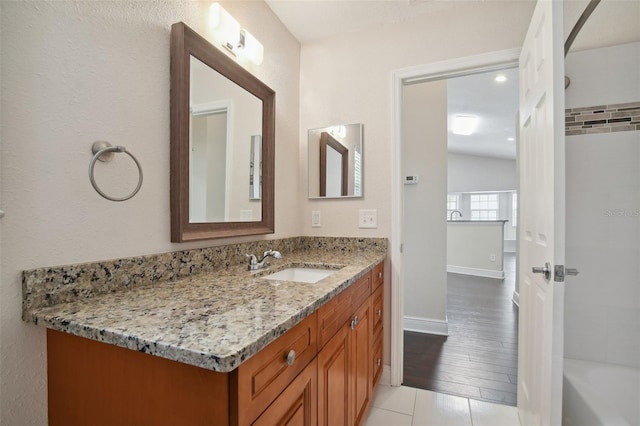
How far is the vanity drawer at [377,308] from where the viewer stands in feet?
5.58

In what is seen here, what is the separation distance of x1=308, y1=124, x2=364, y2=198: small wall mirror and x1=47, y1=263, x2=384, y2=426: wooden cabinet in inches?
45.0

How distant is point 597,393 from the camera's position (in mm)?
1346

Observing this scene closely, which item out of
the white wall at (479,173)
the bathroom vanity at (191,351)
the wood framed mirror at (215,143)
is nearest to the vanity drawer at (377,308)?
the bathroom vanity at (191,351)

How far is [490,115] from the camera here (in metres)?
4.74

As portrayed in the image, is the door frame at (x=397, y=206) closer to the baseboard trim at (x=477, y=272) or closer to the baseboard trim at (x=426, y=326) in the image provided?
the baseboard trim at (x=426, y=326)

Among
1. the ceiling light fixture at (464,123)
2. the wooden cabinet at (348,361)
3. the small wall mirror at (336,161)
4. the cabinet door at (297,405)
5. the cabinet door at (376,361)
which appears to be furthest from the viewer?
the ceiling light fixture at (464,123)

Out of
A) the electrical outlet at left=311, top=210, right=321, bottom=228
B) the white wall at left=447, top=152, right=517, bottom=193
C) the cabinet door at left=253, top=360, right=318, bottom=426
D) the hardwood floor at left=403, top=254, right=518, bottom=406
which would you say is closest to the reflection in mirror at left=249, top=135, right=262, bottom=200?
the electrical outlet at left=311, top=210, right=321, bottom=228

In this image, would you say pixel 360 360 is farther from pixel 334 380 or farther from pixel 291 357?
pixel 291 357

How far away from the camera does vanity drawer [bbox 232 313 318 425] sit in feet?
1.90

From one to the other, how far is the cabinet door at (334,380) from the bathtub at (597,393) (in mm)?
928

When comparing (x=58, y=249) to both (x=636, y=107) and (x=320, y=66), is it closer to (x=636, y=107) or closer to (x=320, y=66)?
(x=320, y=66)

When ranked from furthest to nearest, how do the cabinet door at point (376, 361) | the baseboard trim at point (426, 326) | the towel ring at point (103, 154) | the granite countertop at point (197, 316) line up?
the baseboard trim at point (426, 326), the cabinet door at point (376, 361), the towel ring at point (103, 154), the granite countertop at point (197, 316)

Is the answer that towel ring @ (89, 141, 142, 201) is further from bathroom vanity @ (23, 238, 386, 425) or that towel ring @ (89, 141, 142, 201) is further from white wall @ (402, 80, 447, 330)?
white wall @ (402, 80, 447, 330)

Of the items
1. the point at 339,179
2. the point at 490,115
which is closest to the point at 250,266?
the point at 339,179
